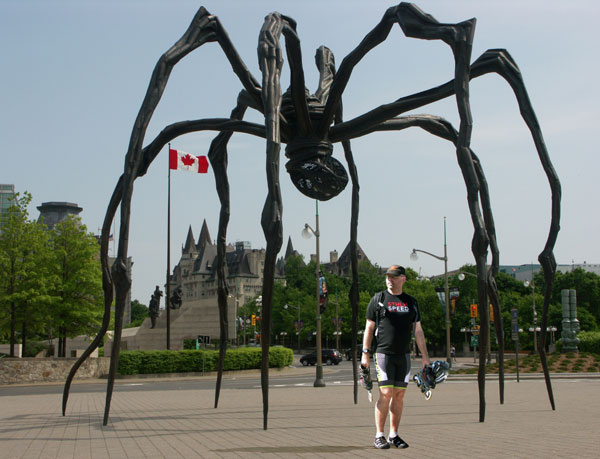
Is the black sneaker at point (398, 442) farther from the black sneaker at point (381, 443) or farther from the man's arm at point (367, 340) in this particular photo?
the man's arm at point (367, 340)

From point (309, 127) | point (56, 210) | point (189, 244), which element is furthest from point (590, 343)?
point (189, 244)

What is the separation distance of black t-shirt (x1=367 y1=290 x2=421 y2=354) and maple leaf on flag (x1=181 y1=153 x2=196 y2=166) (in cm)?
2639

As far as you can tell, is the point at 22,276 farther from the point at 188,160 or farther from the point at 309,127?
the point at 309,127

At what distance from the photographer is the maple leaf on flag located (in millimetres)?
31328

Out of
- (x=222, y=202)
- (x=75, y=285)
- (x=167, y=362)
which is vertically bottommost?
(x=167, y=362)

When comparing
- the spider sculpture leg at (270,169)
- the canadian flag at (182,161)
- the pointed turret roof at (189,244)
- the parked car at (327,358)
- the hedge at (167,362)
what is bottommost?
the parked car at (327,358)

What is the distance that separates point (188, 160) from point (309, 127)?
24.1 meters

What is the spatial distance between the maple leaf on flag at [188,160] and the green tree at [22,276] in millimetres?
8781

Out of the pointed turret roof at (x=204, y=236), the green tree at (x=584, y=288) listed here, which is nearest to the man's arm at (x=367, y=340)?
the green tree at (x=584, y=288)

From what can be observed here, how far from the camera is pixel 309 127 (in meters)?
8.17

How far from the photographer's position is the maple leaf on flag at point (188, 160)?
1233 inches

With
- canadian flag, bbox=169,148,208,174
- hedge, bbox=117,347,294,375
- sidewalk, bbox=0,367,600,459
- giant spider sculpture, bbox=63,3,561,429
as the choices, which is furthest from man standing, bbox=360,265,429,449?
hedge, bbox=117,347,294,375

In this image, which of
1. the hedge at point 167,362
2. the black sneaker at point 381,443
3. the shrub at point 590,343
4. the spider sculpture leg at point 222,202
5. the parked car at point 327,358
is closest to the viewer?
the black sneaker at point 381,443

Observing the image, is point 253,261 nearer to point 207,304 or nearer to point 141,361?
point 207,304
